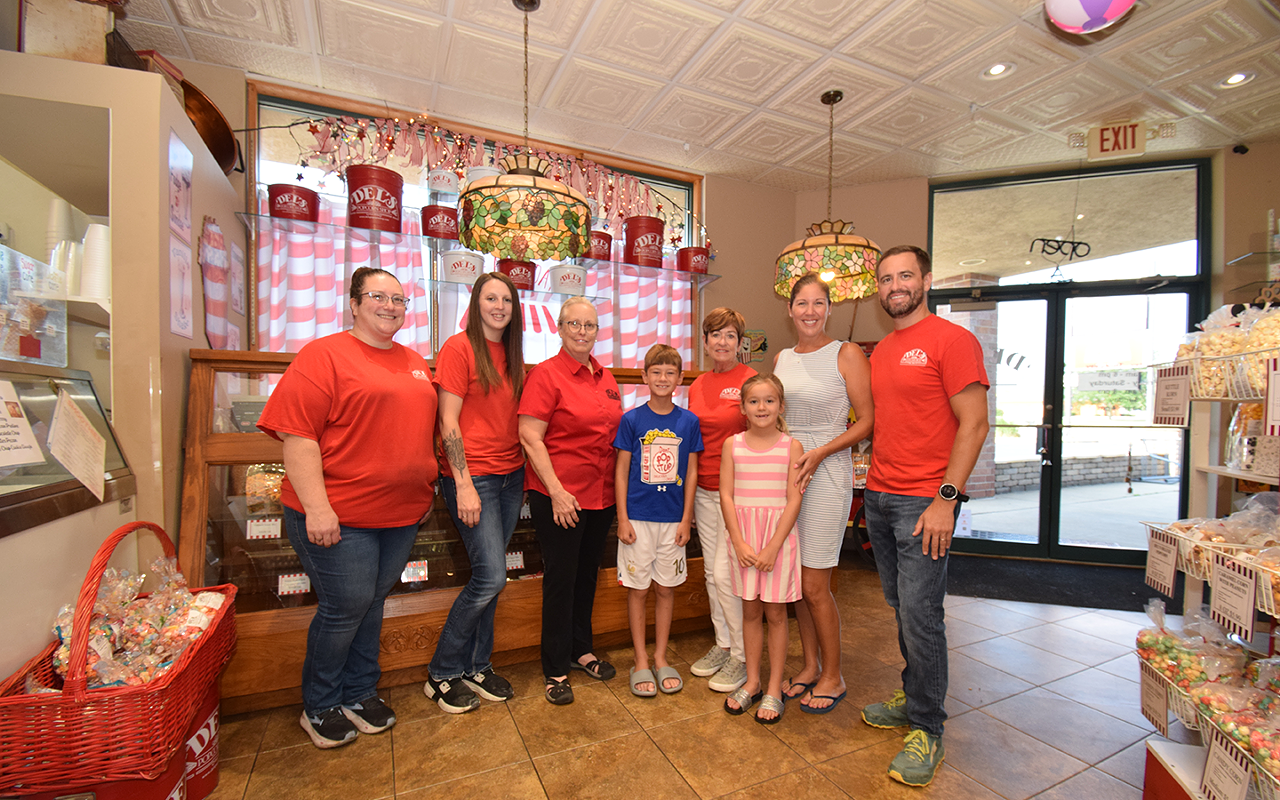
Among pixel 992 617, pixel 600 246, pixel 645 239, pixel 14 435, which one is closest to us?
pixel 14 435

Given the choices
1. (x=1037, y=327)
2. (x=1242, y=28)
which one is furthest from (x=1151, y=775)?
(x=1037, y=327)

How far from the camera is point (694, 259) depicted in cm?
405

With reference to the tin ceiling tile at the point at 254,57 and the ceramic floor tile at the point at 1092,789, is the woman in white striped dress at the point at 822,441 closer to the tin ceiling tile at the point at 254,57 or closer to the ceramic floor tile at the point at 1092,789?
the ceramic floor tile at the point at 1092,789

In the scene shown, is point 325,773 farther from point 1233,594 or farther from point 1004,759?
point 1233,594

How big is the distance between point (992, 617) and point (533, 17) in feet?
13.7

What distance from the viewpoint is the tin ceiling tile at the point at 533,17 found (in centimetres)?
259

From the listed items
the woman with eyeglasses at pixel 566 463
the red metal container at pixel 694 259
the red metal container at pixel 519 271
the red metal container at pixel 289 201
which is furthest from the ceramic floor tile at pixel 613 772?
the red metal container at pixel 694 259

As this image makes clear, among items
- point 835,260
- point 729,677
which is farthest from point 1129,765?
point 835,260

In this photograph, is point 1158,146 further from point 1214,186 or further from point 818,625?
point 818,625

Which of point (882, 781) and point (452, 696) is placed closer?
point (882, 781)

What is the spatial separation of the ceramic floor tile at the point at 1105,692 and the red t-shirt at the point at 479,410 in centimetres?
261

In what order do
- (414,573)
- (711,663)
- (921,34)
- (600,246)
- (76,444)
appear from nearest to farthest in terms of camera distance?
(76,444)
(414,573)
(711,663)
(921,34)
(600,246)

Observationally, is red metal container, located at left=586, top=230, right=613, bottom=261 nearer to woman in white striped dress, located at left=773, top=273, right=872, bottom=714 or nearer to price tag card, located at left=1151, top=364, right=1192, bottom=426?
woman in white striped dress, located at left=773, top=273, right=872, bottom=714

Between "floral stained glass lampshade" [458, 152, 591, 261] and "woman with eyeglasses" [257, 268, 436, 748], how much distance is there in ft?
1.36
